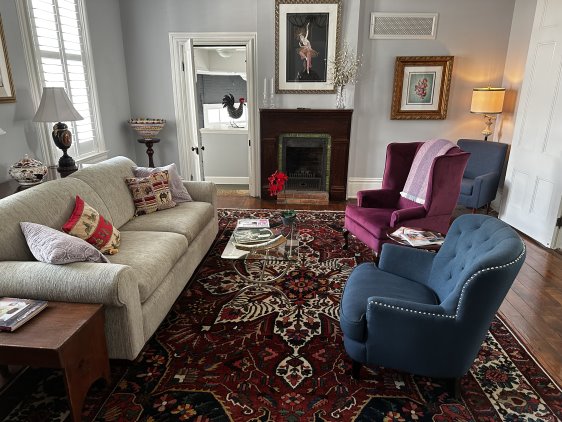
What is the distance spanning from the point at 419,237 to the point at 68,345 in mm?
2241

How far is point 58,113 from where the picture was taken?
3.21 m

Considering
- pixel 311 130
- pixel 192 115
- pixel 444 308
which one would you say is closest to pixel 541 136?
pixel 311 130

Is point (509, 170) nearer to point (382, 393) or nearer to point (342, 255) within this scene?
point (342, 255)

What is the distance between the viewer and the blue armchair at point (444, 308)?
1817 millimetres

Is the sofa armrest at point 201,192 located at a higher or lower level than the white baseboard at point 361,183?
higher

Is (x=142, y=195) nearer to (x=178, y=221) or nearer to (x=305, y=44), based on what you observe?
(x=178, y=221)

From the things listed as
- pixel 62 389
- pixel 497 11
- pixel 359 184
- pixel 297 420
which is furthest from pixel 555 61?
pixel 62 389

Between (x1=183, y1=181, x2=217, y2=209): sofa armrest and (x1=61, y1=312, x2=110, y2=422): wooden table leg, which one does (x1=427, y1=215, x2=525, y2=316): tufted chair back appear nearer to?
(x1=61, y1=312, x2=110, y2=422): wooden table leg

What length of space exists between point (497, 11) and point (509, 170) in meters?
2.14

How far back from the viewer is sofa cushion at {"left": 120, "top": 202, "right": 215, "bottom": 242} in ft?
10.4

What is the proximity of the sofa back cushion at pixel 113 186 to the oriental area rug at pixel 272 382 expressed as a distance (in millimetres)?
949

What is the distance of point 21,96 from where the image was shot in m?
3.42

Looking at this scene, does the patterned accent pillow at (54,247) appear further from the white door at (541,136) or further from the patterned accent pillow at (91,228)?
the white door at (541,136)

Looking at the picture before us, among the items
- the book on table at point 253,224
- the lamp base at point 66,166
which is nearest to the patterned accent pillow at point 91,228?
the lamp base at point 66,166
